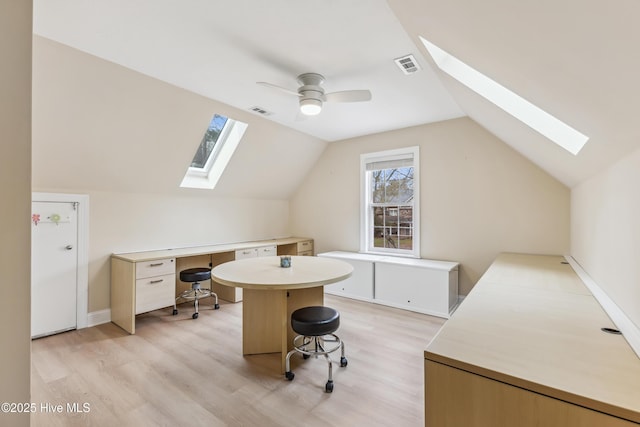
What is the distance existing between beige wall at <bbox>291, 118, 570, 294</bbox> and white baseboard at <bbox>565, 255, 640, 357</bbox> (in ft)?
3.94

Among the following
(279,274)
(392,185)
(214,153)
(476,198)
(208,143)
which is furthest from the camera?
(392,185)

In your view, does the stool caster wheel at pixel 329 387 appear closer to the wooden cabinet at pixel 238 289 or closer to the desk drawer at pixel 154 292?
the desk drawer at pixel 154 292

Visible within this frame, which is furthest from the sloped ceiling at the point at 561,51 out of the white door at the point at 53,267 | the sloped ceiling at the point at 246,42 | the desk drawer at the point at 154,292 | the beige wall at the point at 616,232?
the white door at the point at 53,267

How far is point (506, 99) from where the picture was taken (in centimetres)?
215

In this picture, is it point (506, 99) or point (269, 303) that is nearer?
point (506, 99)

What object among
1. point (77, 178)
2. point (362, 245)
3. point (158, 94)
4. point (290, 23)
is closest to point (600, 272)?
point (290, 23)

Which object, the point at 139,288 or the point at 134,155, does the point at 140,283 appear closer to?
the point at 139,288

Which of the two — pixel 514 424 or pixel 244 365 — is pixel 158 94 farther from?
pixel 514 424

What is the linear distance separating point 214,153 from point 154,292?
7.03 ft

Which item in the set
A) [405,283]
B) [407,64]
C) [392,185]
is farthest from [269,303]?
[392,185]

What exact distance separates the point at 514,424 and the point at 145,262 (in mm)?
3482

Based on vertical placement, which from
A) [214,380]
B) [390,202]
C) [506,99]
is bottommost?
[214,380]

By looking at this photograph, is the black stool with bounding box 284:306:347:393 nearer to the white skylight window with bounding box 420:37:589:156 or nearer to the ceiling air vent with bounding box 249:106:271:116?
the white skylight window with bounding box 420:37:589:156

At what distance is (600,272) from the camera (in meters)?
1.99
